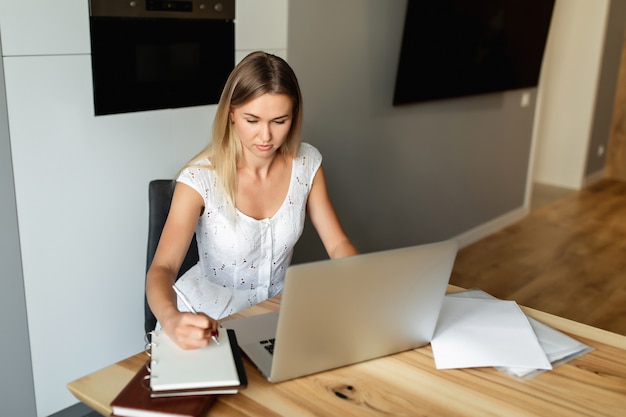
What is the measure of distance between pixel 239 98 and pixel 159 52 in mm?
719

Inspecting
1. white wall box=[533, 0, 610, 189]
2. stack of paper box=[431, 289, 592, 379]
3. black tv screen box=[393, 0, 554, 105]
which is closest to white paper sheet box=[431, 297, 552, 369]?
stack of paper box=[431, 289, 592, 379]

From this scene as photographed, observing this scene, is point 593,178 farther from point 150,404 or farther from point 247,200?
point 150,404

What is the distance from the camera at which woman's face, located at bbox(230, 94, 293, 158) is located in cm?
160

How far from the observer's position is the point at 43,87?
192cm

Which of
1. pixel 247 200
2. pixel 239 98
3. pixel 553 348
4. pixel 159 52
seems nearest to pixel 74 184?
pixel 159 52

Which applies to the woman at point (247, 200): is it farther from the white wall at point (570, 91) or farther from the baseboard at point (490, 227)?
the white wall at point (570, 91)

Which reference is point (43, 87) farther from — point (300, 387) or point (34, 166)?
point (300, 387)

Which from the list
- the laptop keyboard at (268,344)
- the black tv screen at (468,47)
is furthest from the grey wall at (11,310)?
the black tv screen at (468,47)

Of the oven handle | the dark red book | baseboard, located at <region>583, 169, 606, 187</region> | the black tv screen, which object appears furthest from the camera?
baseboard, located at <region>583, 169, 606, 187</region>

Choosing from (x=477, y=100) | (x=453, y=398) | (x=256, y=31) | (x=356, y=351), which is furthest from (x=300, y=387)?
(x=477, y=100)

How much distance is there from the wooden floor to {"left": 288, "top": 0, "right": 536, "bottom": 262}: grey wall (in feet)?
0.92

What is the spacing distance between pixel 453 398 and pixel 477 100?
3.18 meters

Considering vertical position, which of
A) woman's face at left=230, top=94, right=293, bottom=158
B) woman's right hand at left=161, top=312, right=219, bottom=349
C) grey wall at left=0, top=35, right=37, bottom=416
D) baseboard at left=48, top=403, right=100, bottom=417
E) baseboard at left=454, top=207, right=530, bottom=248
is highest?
woman's face at left=230, top=94, right=293, bottom=158

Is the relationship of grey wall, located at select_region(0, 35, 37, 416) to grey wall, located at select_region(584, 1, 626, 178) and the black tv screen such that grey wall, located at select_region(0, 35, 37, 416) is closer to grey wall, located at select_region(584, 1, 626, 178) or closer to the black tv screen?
the black tv screen
